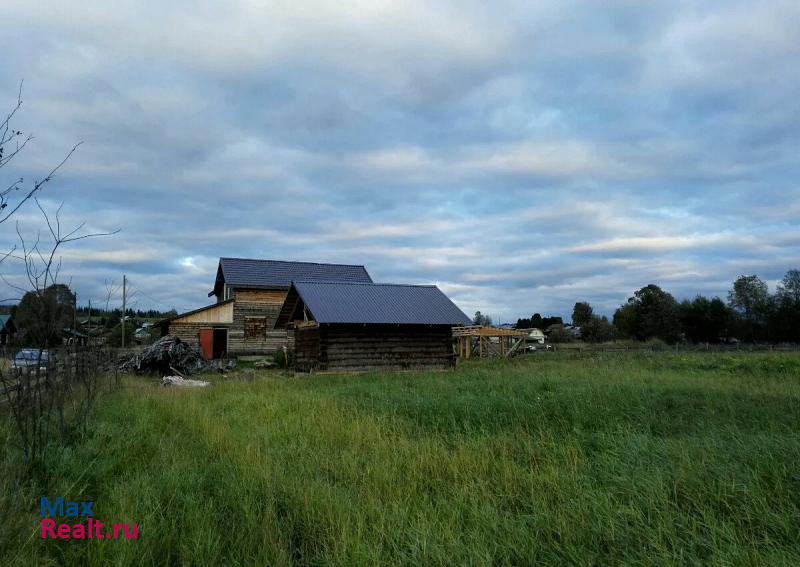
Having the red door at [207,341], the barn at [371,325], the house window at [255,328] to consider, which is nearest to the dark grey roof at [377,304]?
the barn at [371,325]

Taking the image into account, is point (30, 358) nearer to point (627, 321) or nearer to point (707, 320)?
point (707, 320)

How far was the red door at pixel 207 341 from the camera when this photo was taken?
106ft

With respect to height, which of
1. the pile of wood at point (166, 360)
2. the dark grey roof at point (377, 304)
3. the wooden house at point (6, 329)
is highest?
the dark grey roof at point (377, 304)

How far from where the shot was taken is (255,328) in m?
34.0

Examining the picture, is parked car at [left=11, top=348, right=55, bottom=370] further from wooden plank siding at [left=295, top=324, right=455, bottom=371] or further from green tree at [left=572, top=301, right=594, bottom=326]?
green tree at [left=572, top=301, right=594, bottom=326]

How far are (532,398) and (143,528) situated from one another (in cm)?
791

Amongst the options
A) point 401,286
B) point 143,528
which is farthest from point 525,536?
point 401,286

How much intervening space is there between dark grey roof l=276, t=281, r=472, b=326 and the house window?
750 centimetres

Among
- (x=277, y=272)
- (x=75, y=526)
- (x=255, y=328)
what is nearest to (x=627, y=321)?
(x=277, y=272)

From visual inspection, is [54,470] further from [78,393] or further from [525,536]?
[78,393]

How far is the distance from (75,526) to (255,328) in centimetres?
3022

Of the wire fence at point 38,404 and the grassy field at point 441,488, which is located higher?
the wire fence at point 38,404

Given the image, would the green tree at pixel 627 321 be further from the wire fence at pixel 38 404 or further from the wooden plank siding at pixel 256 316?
the wire fence at pixel 38 404

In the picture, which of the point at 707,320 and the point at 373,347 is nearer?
the point at 373,347
